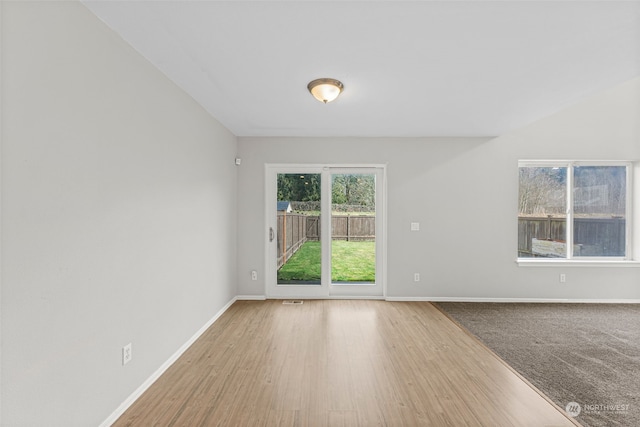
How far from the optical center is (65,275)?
1.54 meters

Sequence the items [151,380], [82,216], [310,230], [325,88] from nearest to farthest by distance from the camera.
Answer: [82,216]
[151,380]
[325,88]
[310,230]

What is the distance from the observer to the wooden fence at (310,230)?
4.60 m

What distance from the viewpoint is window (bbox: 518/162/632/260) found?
4520 mm

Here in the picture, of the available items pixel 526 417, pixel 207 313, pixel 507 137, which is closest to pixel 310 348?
pixel 207 313

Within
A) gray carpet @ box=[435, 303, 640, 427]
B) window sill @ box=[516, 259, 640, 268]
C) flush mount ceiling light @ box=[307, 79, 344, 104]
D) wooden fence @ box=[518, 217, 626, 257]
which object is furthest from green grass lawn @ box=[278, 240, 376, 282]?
flush mount ceiling light @ box=[307, 79, 344, 104]

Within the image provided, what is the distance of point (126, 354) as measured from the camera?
6.66ft

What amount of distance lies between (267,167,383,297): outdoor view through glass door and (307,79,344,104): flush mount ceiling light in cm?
195

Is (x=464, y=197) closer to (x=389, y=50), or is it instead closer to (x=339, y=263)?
(x=339, y=263)

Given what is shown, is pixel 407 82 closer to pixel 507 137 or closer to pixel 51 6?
pixel 51 6

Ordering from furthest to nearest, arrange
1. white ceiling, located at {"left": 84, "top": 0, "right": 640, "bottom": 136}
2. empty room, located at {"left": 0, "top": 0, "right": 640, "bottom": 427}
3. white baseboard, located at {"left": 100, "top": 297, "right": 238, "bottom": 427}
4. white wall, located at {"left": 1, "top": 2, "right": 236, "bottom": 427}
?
1. white baseboard, located at {"left": 100, "top": 297, "right": 238, "bottom": 427}
2. white ceiling, located at {"left": 84, "top": 0, "right": 640, "bottom": 136}
3. empty room, located at {"left": 0, "top": 0, "right": 640, "bottom": 427}
4. white wall, located at {"left": 1, "top": 2, "right": 236, "bottom": 427}

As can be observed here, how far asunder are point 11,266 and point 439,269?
4.56 meters

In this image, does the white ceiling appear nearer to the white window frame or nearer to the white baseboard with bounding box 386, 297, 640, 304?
the white window frame

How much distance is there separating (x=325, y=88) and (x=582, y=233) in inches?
185

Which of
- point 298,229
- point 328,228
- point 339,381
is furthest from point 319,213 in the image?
point 339,381
